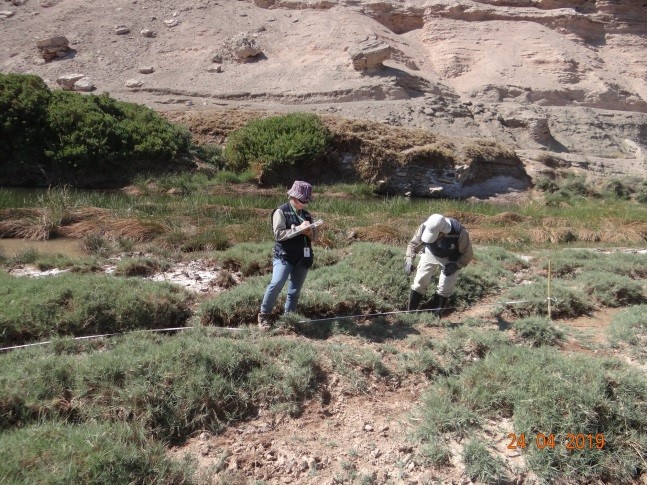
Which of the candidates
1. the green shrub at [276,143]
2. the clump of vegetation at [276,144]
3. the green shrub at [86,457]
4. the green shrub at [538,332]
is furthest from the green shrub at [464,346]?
the green shrub at [276,143]

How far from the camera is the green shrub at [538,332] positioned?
5.98 m

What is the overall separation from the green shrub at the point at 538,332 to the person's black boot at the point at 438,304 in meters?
0.93

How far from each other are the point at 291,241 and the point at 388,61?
27.1m

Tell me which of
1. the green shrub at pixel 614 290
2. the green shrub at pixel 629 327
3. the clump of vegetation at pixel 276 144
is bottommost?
the clump of vegetation at pixel 276 144

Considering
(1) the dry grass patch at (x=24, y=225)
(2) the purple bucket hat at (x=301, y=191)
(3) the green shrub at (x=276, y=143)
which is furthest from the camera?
(3) the green shrub at (x=276, y=143)

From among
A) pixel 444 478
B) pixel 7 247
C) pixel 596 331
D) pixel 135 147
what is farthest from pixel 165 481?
pixel 135 147

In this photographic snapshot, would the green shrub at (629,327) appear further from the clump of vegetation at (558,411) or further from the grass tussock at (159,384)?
the grass tussock at (159,384)

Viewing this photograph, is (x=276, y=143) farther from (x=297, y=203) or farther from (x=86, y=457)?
(x=86, y=457)

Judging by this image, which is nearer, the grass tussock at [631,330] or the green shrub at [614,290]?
the grass tussock at [631,330]

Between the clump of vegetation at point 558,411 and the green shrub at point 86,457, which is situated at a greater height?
the green shrub at point 86,457

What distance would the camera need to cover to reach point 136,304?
19.5 ft

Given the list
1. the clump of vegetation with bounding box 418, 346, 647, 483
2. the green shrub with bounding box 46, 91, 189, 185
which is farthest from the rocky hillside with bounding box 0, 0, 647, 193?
the clump of vegetation with bounding box 418, 346, 647, 483

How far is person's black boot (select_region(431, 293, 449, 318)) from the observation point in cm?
672

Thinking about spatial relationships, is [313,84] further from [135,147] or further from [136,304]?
[136,304]
